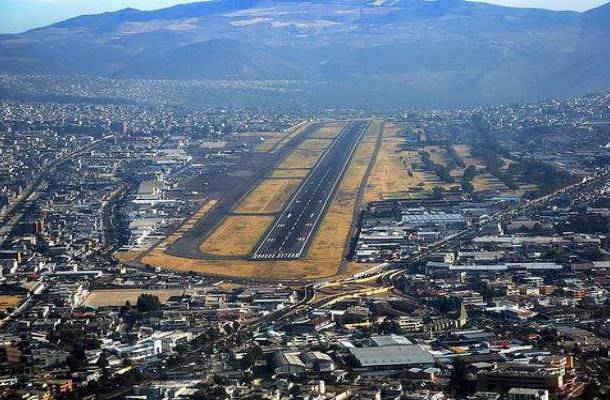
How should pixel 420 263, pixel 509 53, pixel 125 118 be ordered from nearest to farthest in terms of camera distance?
pixel 420 263, pixel 125 118, pixel 509 53

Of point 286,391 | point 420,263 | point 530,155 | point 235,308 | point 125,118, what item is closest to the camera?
point 286,391

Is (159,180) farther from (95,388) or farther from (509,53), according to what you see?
(509,53)

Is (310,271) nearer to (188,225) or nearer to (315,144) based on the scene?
(188,225)

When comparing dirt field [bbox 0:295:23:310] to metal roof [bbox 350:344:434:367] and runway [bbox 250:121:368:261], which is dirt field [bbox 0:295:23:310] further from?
metal roof [bbox 350:344:434:367]

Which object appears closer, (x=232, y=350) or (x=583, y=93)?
(x=232, y=350)

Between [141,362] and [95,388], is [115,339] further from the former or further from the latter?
[95,388]

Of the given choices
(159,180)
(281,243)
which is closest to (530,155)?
(159,180)

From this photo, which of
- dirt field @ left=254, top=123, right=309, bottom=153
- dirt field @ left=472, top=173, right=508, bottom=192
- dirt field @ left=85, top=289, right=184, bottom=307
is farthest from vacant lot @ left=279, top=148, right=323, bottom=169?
dirt field @ left=85, top=289, right=184, bottom=307
